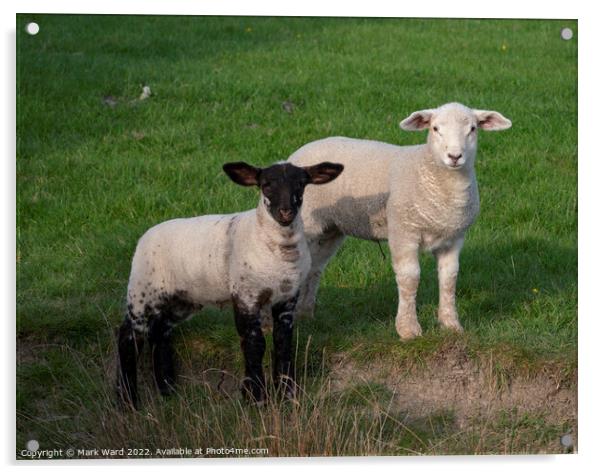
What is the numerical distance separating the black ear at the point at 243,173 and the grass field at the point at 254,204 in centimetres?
116

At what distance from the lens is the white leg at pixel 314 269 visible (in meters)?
7.64

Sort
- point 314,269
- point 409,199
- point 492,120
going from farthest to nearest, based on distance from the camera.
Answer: point 314,269
point 409,199
point 492,120

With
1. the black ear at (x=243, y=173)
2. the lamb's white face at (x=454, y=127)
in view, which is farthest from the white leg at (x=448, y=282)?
the black ear at (x=243, y=173)

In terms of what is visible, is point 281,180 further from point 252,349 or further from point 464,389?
point 464,389

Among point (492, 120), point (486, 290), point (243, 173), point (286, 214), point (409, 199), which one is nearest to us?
point (286, 214)

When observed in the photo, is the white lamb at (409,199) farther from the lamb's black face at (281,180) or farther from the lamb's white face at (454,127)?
the lamb's black face at (281,180)

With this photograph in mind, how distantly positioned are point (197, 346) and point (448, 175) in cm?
167

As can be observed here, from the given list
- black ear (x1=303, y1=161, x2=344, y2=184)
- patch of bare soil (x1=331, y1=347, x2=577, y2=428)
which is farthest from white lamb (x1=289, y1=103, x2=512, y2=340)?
black ear (x1=303, y1=161, x2=344, y2=184)

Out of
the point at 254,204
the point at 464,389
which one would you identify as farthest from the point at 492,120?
the point at 254,204

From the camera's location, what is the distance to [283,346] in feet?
21.6

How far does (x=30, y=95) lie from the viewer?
25.3ft

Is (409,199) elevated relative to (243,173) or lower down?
lower down

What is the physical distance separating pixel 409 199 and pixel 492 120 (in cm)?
61

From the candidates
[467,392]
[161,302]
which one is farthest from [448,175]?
[161,302]
